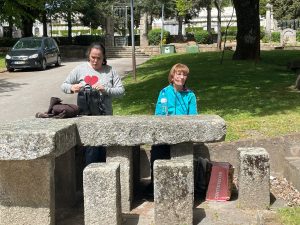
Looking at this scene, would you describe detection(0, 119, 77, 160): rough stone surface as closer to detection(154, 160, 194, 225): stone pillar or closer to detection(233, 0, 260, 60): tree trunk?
detection(154, 160, 194, 225): stone pillar

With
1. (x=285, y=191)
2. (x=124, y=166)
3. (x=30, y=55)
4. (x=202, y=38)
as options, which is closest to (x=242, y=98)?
(x=285, y=191)

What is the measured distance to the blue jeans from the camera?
6148mm

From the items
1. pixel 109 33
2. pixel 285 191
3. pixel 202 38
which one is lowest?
pixel 285 191

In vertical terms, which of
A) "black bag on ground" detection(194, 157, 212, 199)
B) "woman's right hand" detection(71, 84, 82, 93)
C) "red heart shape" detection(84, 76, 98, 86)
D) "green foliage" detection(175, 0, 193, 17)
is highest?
"green foliage" detection(175, 0, 193, 17)

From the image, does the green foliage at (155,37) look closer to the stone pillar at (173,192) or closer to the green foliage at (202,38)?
the green foliage at (202,38)

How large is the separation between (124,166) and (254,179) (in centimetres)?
133

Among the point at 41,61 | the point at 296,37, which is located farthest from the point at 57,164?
the point at 296,37

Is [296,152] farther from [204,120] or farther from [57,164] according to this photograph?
[57,164]

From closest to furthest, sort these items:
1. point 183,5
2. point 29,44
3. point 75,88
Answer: point 75,88 → point 29,44 → point 183,5

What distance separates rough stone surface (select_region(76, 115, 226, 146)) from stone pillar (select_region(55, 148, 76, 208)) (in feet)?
1.97

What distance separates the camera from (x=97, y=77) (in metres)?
6.36

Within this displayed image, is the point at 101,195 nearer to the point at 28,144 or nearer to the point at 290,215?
the point at 28,144

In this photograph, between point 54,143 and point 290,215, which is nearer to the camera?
point 54,143

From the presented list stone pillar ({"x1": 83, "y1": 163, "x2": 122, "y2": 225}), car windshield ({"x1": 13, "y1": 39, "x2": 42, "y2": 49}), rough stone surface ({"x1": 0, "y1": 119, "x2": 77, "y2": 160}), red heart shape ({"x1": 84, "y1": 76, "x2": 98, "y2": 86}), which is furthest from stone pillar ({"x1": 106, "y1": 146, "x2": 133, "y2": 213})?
car windshield ({"x1": 13, "y1": 39, "x2": 42, "y2": 49})
